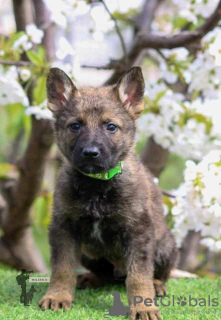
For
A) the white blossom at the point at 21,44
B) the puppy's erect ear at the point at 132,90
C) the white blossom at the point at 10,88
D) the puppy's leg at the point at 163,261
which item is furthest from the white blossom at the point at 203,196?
the white blossom at the point at 21,44

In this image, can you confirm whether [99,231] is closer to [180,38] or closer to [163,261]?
[163,261]

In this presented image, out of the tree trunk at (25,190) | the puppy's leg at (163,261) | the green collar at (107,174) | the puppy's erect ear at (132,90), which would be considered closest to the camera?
the green collar at (107,174)

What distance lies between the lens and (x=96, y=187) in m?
3.92

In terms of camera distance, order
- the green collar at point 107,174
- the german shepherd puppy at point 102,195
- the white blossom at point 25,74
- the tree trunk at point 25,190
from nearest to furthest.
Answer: the german shepherd puppy at point 102,195, the green collar at point 107,174, the white blossom at point 25,74, the tree trunk at point 25,190

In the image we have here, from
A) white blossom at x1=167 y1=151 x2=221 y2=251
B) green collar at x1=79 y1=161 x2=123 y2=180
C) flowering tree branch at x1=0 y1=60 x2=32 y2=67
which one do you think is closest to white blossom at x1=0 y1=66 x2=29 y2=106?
flowering tree branch at x1=0 y1=60 x2=32 y2=67

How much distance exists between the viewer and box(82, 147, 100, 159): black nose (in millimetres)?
3641

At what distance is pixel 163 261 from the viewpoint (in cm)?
429

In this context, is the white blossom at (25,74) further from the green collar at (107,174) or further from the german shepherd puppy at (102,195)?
the green collar at (107,174)

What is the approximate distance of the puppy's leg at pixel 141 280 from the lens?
11.7ft

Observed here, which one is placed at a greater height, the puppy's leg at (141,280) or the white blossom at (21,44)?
the white blossom at (21,44)

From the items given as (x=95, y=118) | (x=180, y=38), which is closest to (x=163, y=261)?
(x=95, y=118)

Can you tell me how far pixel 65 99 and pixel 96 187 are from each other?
29.3 inches

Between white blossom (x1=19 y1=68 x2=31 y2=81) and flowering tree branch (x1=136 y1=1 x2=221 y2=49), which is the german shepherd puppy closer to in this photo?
white blossom (x1=19 y1=68 x2=31 y2=81)

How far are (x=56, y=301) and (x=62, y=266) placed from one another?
0.26 metres
